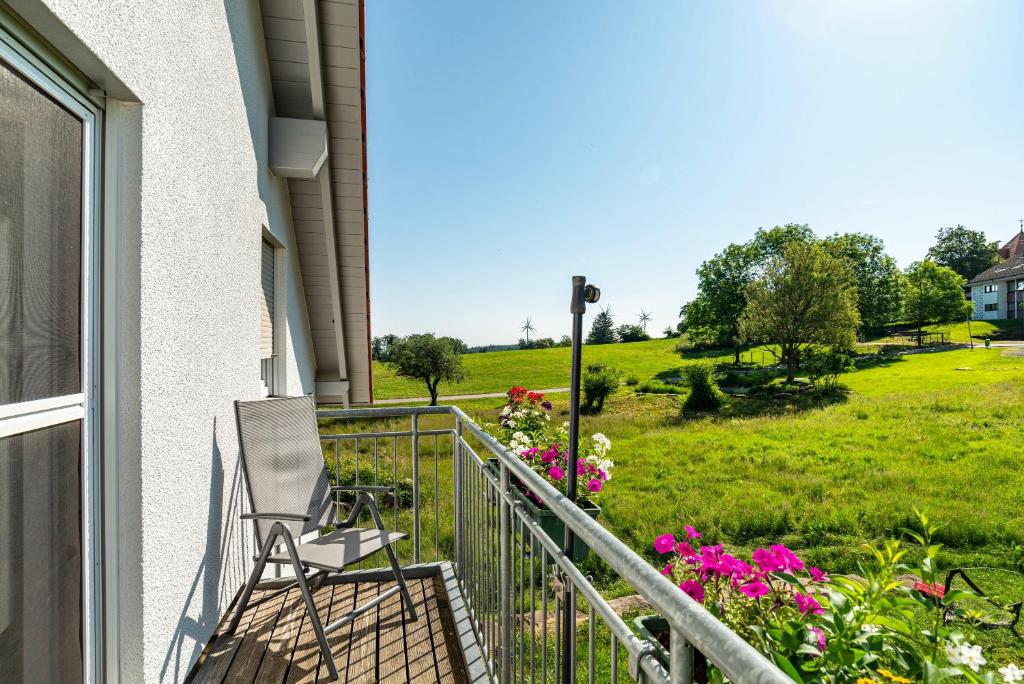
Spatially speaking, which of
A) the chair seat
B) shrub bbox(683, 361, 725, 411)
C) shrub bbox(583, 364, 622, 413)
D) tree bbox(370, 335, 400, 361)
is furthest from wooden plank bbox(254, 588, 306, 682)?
shrub bbox(683, 361, 725, 411)

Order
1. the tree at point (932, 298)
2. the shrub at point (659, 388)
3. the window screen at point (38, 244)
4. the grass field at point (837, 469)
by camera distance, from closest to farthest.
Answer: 1. the window screen at point (38, 244)
2. the grass field at point (837, 469)
3. the shrub at point (659, 388)
4. the tree at point (932, 298)

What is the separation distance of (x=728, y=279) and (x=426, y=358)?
24.7 meters

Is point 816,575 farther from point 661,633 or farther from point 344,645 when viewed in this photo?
point 344,645

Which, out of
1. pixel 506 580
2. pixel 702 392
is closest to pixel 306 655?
pixel 506 580

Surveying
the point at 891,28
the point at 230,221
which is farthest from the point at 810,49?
the point at 230,221

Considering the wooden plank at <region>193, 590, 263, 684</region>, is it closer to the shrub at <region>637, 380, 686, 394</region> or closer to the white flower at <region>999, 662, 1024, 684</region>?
the white flower at <region>999, 662, 1024, 684</region>

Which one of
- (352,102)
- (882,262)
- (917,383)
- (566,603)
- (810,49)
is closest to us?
(566,603)

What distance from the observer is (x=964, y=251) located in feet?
182

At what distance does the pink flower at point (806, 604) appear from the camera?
172 cm

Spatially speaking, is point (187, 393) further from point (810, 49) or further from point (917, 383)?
point (917, 383)

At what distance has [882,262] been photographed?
37.9 metres

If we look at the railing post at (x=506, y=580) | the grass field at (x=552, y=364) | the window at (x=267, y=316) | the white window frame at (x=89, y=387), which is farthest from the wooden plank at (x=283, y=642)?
the grass field at (x=552, y=364)

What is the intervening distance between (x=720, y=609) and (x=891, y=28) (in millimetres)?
27965

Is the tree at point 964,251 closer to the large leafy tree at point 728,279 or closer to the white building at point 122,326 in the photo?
the large leafy tree at point 728,279
